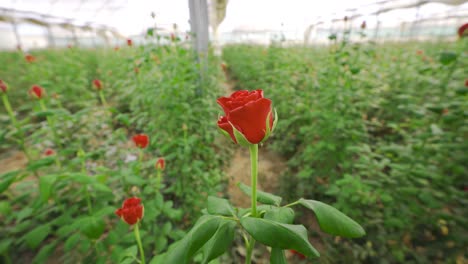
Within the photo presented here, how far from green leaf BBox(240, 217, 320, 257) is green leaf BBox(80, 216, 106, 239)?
0.97 m

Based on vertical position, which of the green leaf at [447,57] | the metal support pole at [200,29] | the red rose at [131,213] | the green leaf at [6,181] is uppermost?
the metal support pole at [200,29]

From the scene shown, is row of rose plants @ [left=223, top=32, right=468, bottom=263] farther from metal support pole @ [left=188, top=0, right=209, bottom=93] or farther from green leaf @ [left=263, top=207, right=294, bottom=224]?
metal support pole @ [left=188, top=0, right=209, bottom=93]

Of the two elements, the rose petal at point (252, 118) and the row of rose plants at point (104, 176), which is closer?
the rose petal at point (252, 118)

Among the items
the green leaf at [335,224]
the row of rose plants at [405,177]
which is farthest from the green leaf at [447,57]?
the green leaf at [335,224]

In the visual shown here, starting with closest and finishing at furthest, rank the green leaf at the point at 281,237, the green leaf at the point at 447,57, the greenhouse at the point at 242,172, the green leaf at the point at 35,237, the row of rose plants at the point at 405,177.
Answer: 1. the green leaf at the point at 281,237
2. the greenhouse at the point at 242,172
3. the green leaf at the point at 35,237
4. the green leaf at the point at 447,57
5. the row of rose plants at the point at 405,177

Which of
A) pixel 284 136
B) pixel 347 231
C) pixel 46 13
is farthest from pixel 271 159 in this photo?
pixel 46 13

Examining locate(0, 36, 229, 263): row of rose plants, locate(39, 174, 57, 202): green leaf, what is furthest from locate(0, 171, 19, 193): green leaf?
locate(39, 174, 57, 202): green leaf

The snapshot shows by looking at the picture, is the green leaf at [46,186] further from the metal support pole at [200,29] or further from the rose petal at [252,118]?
the metal support pole at [200,29]

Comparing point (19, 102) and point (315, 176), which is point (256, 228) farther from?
point (19, 102)

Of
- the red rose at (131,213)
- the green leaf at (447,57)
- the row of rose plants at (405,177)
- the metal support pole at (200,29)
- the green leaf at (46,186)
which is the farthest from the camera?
the metal support pole at (200,29)

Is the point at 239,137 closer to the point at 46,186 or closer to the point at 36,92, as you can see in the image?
the point at 46,186

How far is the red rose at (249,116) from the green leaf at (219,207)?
0.71 ft

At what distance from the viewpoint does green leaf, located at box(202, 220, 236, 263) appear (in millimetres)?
511

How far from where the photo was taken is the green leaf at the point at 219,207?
0.63m
